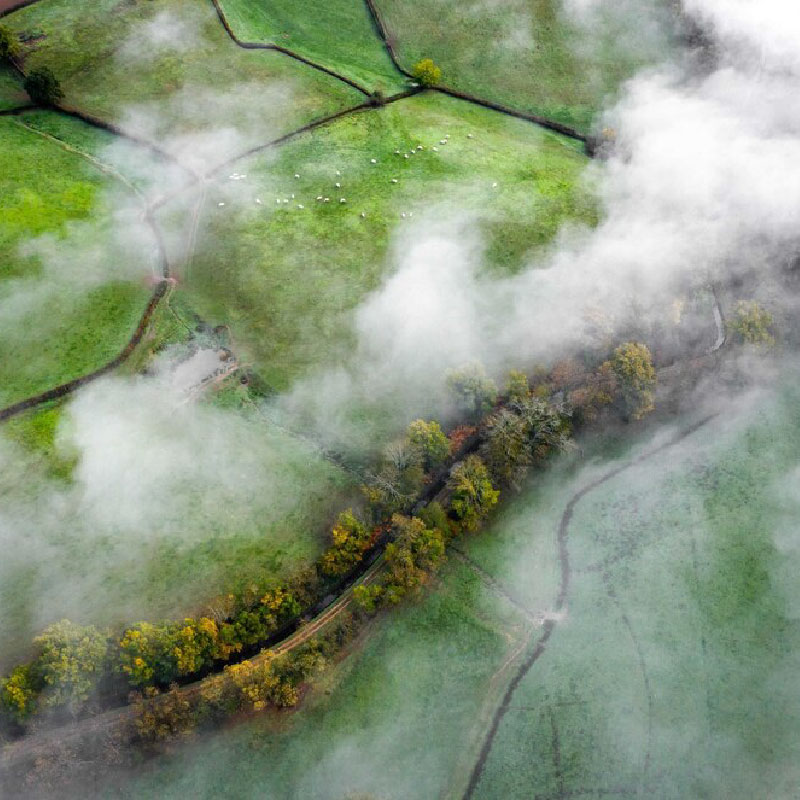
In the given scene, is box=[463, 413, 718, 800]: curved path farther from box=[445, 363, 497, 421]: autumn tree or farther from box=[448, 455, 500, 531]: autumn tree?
box=[445, 363, 497, 421]: autumn tree

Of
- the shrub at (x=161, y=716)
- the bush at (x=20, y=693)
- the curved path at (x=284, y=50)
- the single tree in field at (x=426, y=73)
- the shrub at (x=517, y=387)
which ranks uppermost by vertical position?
the curved path at (x=284, y=50)

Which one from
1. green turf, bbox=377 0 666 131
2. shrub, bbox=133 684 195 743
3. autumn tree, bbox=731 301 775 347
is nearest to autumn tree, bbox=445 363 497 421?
autumn tree, bbox=731 301 775 347

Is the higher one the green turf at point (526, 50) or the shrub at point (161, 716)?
the green turf at point (526, 50)

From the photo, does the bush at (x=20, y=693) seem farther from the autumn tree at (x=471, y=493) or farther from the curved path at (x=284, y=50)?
the curved path at (x=284, y=50)

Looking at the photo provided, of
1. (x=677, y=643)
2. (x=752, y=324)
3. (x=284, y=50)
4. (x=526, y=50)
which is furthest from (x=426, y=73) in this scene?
(x=677, y=643)

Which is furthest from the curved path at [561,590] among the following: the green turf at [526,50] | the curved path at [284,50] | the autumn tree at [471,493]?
the curved path at [284,50]
